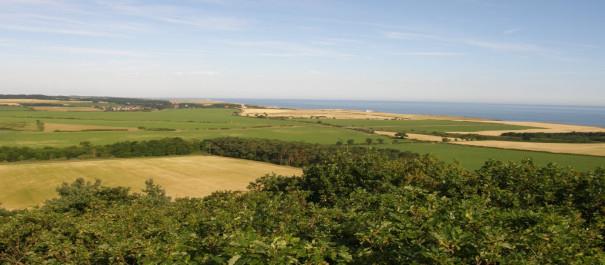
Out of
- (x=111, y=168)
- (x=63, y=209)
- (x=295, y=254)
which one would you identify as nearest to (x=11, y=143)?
(x=111, y=168)

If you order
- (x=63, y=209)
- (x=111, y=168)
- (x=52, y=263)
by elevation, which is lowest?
(x=111, y=168)

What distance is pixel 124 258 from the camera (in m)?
10.8

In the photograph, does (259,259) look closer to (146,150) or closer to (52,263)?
(52,263)

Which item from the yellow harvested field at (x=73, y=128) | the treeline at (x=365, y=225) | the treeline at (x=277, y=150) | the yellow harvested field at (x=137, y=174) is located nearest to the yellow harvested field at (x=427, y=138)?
the treeline at (x=277, y=150)

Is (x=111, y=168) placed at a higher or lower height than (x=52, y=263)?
lower

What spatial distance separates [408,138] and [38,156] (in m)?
79.0

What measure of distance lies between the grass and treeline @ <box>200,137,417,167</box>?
10.1 m

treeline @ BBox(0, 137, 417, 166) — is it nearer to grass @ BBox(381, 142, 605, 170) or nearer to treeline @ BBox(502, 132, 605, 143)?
grass @ BBox(381, 142, 605, 170)

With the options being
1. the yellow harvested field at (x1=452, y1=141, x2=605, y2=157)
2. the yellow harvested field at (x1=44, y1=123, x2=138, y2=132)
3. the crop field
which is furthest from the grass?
the yellow harvested field at (x1=44, y1=123, x2=138, y2=132)

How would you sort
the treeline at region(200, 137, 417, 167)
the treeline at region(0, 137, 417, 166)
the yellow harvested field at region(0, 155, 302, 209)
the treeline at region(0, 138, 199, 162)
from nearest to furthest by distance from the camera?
1. the yellow harvested field at region(0, 155, 302, 209)
2. the treeline at region(200, 137, 417, 167)
3. the treeline at region(0, 137, 417, 166)
4. the treeline at region(0, 138, 199, 162)

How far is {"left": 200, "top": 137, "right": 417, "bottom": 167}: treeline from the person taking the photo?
233 ft

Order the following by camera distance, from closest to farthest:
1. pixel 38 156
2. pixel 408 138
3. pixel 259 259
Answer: pixel 259 259 < pixel 38 156 < pixel 408 138

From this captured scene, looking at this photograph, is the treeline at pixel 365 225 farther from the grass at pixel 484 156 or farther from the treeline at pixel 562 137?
the treeline at pixel 562 137

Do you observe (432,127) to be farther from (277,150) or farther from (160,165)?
(160,165)
